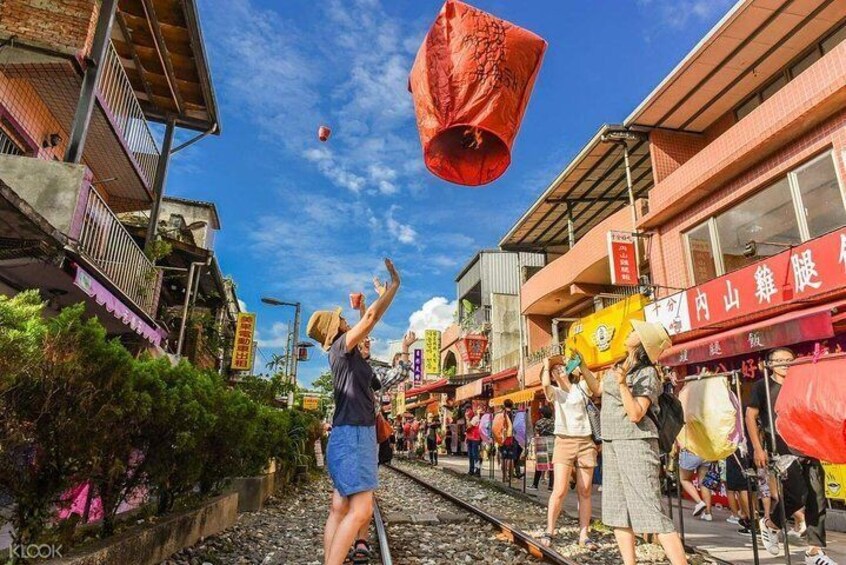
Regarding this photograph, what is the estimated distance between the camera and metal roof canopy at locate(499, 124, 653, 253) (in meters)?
14.1

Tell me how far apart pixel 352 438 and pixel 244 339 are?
60.0 ft

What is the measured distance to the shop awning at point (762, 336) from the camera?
23.7ft

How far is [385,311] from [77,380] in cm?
180

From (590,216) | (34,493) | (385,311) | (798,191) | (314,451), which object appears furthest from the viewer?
(590,216)

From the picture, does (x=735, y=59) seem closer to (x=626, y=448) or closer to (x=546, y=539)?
(x=626, y=448)

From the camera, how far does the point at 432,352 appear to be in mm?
33438

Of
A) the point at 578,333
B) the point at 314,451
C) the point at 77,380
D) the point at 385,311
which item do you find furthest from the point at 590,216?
the point at 77,380

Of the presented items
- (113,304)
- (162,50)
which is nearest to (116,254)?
(113,304)

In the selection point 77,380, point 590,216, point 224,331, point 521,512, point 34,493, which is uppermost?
point 590,216

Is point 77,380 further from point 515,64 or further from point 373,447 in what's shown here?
point 515,64

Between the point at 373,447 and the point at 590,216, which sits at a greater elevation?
the point at 590,216

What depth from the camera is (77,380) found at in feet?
8.85

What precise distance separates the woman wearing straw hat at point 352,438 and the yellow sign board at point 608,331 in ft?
32.9

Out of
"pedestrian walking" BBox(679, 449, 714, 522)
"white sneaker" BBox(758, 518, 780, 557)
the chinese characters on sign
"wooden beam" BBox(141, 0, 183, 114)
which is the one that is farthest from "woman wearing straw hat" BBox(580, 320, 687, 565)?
"wooden beam" BBox(141, 0, 183, 114)
